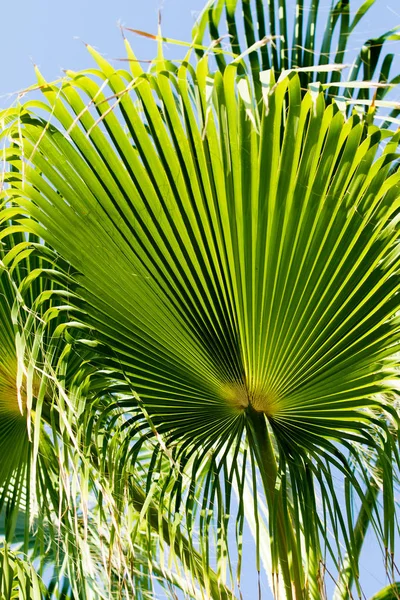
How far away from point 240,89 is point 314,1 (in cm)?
59

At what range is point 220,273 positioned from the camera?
1551mm

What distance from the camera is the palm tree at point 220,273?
1411 millimetres

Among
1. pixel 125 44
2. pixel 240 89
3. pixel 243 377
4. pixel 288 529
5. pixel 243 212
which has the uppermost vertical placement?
pixel 125 44

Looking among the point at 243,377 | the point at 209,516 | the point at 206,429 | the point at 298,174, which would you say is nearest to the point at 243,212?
the point at 298,174

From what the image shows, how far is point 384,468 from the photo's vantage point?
64.0 inches

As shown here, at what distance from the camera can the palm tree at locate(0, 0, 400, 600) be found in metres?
1.41

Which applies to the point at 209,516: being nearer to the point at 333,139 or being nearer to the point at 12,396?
the point at 12,396

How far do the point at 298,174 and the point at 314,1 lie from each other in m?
0.58

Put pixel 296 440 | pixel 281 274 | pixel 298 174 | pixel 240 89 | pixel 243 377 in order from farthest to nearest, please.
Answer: pixel 296 440, pixel 243 377, pixel 281 274, pixel 298 174, pixel 240 89

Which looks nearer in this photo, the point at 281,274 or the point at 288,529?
the point at 281,274

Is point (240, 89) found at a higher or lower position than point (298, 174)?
higher

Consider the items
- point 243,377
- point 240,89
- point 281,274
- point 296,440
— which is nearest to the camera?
point 240,89

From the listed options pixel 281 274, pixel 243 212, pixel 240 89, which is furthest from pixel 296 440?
pixel 240 89

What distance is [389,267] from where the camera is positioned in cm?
150
